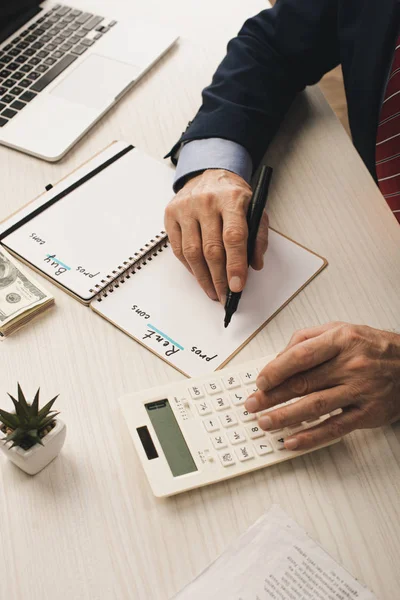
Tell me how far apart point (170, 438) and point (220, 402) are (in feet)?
0.27

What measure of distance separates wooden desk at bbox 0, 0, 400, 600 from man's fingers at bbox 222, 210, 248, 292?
0.27 ft

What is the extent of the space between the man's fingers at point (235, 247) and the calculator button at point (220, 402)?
6.8 inches

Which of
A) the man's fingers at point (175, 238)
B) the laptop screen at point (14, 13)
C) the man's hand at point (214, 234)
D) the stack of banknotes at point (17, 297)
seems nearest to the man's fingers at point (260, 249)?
the man's hand at point (214, 234)

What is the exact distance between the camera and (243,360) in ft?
2.76


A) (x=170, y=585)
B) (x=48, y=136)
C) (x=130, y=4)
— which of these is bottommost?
(x=170, y=585)

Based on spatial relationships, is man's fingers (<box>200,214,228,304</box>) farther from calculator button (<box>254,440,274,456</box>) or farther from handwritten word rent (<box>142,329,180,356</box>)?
calculator button (<box>254,440,274,456</box>)

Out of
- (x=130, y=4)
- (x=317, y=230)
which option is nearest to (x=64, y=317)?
(x=317, y=230)

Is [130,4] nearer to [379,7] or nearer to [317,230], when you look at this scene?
[379,7]

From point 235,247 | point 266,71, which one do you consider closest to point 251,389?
point 235,247

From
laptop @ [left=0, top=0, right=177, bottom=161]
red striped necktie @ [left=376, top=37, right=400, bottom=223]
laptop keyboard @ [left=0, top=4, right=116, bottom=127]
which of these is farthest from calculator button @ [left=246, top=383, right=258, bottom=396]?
laptop keyboard @ [left=0, top=4, right=116, bottom=127]

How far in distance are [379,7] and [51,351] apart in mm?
778

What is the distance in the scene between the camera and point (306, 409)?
0.76 metres

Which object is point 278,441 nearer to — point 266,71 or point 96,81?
point 266,71

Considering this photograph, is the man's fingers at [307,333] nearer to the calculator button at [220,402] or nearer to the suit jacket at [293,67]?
the calculator button at [220,402]
